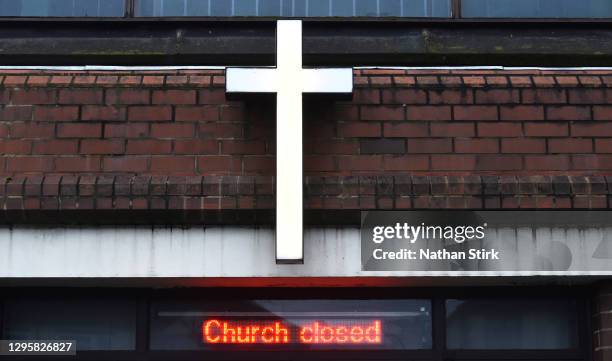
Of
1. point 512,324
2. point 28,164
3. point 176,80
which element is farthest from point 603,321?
point 28,164

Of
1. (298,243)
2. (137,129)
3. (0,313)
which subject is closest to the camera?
(298,243)

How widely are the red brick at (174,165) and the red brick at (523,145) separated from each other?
1.90m

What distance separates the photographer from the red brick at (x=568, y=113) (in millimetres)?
5762

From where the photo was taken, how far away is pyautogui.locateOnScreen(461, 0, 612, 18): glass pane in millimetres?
6148

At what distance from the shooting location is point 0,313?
20.0 ft

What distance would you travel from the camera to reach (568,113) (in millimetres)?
5766

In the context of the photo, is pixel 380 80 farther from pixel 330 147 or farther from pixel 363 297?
pixel 363 297

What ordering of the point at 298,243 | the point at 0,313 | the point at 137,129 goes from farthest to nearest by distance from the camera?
1. the point at 0,313
2. the point at 137,129
3. the point at 298,243

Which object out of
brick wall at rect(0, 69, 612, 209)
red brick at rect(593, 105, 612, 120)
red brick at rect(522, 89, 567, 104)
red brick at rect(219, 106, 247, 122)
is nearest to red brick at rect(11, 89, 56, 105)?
brick wall at rect(0, 69, 612, 209)

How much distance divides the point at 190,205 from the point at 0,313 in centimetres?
160

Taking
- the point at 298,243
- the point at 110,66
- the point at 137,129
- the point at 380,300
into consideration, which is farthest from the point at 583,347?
the point at 110,66

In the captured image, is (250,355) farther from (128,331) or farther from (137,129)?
(137,129)

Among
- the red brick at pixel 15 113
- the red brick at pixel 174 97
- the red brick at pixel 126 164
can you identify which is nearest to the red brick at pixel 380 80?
the red brick at pixel 174 97

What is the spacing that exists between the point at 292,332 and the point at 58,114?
6.59 ft
